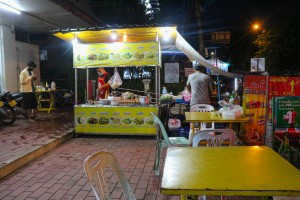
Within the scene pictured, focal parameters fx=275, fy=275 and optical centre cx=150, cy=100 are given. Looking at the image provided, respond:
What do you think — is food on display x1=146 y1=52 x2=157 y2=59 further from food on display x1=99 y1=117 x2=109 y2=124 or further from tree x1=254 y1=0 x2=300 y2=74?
tree x1=254 y1=0 x2=300 y2=74

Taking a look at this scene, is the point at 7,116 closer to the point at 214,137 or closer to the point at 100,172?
the point at 214,137

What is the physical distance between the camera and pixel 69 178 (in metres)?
4.69

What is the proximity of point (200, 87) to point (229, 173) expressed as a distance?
457cm

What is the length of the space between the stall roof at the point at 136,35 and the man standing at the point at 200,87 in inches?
39.1

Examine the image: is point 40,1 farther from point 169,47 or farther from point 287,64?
point 287,64

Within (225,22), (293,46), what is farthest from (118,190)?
(225,22)

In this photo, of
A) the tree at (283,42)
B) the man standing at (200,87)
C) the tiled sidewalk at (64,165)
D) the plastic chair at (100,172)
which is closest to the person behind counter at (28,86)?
the tiled sidewalk at (64,165)

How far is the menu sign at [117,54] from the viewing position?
7.45 meters

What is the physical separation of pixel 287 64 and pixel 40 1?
16.4m

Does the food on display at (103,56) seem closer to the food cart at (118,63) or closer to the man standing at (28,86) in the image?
the food cart at (118,63)

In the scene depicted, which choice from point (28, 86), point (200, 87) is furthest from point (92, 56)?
point (200, 87)

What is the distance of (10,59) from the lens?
1089 centimetres

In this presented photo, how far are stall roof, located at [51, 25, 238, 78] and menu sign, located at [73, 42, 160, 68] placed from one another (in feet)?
1.13

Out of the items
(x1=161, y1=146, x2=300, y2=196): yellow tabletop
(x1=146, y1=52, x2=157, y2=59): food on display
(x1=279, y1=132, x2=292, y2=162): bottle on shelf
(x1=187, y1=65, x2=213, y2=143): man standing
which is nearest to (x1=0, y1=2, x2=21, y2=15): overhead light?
(x1=146, y1=52, x2=157, y2=59): food on display
